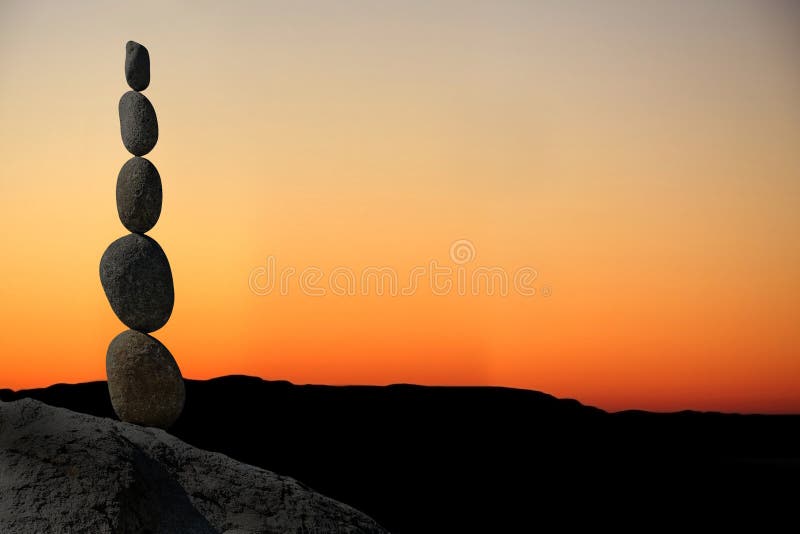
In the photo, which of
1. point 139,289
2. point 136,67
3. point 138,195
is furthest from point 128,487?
point 136,67

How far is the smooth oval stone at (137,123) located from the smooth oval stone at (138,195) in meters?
0.14

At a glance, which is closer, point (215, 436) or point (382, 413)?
point (215, 436)

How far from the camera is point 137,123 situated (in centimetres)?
815

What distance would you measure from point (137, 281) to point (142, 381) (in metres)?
0.95

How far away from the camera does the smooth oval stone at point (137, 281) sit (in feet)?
25.8

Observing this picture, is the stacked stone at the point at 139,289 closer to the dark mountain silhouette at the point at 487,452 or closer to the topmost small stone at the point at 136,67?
the topmost small stone at the point at 136,67

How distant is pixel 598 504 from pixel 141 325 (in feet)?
18.8

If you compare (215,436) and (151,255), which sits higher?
(151,255)

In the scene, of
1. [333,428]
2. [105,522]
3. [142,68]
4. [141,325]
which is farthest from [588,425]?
[105,522]

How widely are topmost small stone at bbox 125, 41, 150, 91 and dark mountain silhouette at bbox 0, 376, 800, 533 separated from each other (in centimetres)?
469

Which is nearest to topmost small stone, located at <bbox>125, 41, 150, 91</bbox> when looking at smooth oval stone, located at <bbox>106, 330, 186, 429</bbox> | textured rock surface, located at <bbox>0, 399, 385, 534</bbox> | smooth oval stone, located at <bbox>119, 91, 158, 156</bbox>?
smooth oval stone, located at <bbox>119, 91, 158, 156</bbox>

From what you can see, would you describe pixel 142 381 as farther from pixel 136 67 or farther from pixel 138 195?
pixel 136 67

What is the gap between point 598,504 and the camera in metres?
9.99

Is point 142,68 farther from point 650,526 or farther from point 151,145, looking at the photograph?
point 650,526
